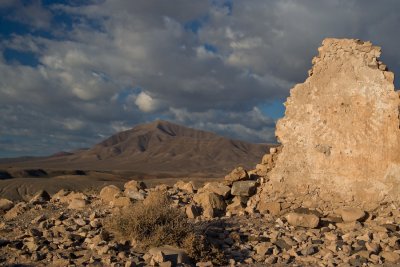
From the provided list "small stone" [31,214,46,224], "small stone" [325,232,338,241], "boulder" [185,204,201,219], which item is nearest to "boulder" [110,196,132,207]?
"boulder" [185,204,201,219]

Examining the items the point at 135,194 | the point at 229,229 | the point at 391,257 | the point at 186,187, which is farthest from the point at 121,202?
the point at 391,257

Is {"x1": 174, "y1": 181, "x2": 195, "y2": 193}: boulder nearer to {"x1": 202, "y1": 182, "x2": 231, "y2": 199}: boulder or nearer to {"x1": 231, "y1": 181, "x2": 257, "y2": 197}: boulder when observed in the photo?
{"x1": 202, "y1": 182, "x2": 231, "y2": 199}: boulder

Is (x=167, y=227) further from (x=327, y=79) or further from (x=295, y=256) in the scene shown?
(x=327, y=79)

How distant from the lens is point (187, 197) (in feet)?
35.0

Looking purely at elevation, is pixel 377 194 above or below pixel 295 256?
above

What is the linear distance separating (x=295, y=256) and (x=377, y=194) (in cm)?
277

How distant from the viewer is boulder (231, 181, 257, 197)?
1039 centimetres

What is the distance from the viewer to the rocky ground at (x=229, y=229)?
24.1 ft

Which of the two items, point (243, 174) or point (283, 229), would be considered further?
point (243, 174)

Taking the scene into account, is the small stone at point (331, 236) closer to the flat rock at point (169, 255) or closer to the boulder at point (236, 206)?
the boulder at point (236, 206)

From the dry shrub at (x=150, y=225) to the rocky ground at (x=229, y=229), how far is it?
0.64 ft

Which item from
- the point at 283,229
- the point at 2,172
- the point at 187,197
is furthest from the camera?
the point at 2,172

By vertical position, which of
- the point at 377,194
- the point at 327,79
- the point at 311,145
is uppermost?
the point at 327,79

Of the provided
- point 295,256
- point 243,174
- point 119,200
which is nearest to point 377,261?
point 295,256
